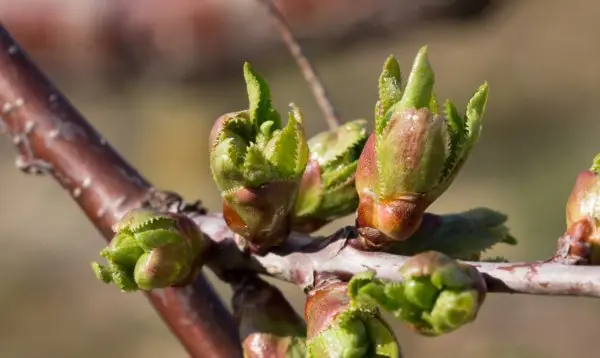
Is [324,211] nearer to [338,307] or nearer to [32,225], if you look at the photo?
[338,307]

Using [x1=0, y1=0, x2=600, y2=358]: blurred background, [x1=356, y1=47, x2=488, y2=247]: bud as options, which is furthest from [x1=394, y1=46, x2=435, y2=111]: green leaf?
[x1=0, y1=0, x2=600, y2=358]: blurred background

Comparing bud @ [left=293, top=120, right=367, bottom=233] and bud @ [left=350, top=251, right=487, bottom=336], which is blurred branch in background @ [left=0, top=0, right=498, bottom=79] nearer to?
bud @ [left=293, top=120, right=367, bottom=233]

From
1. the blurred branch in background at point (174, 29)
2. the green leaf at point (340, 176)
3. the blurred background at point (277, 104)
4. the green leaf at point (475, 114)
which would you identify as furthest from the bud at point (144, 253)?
the blurred branch in background at point (174, 29)

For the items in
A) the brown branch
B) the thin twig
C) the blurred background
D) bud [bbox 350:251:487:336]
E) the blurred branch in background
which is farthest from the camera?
the blurred branch in background

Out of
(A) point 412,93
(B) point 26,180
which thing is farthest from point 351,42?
(A) point 412,93

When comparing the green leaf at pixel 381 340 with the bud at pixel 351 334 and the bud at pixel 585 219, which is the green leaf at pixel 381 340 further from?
the bud at pixel 585 219
